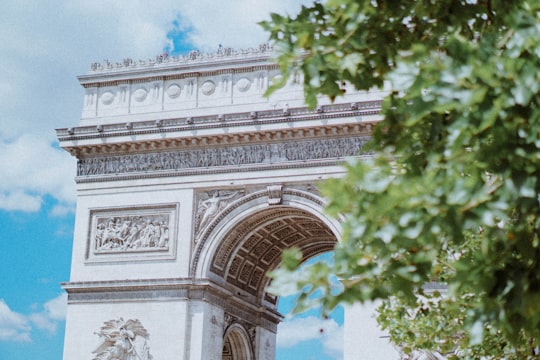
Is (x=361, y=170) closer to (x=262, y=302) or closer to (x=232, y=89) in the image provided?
(x=232, y=89)

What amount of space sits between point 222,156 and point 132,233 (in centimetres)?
352

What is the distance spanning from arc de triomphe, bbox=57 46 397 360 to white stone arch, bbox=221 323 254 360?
0.33 feet

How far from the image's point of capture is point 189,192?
25.3m

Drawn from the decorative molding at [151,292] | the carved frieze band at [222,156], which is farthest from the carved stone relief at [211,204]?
the decorative molding at [151,292]

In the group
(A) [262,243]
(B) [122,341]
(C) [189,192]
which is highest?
(C) [189,192]

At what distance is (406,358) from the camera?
73.7 feet

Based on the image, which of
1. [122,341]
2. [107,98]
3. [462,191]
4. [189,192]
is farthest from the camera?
[107,98]

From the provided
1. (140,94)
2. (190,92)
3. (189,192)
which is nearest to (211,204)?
(189,192)

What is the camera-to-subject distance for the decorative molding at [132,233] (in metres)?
25.3

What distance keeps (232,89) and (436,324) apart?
1515cm

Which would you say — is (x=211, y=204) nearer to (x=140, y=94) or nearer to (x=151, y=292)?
(x=151, y=292)

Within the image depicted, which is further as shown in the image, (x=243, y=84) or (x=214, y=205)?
(x=243, y=84)

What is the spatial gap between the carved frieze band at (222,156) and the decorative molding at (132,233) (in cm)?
124

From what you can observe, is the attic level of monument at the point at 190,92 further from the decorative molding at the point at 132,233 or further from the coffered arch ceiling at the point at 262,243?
the coffered arch ceiling at the point at 262,243
